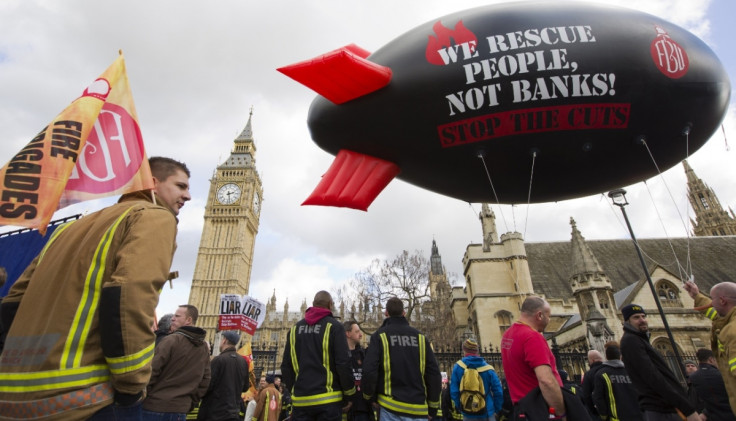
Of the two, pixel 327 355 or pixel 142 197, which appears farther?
pixel 327 355

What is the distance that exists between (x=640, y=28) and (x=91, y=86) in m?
6.05

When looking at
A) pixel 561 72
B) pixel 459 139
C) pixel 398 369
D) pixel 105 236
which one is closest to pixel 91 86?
pixel 105 236

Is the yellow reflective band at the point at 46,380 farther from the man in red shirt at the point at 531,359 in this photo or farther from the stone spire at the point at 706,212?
Answer: the stone spire at the point at 706,212

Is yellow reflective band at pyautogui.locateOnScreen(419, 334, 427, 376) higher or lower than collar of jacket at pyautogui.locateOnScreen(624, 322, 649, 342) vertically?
lower

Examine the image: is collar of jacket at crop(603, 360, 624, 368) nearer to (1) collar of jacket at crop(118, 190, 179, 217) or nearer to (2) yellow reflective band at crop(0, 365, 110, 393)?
(1) collar of jacket at crop(118, 190, 179, 217)

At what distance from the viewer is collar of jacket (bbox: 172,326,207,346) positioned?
389cm

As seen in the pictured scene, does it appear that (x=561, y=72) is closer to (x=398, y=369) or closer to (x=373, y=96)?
(x=373, y=96)

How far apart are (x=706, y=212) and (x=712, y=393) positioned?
60870 mm

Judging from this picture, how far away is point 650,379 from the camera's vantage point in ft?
12.0

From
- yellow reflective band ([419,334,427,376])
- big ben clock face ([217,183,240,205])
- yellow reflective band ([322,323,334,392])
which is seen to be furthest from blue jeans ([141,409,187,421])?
big ben clock face ([217,183,240,205])

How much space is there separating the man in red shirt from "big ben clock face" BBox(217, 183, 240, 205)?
69.8m

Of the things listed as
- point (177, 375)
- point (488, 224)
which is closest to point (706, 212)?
point (488, 224)

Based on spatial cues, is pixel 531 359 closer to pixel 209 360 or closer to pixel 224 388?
pixel 209 360

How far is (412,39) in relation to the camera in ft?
15.0
